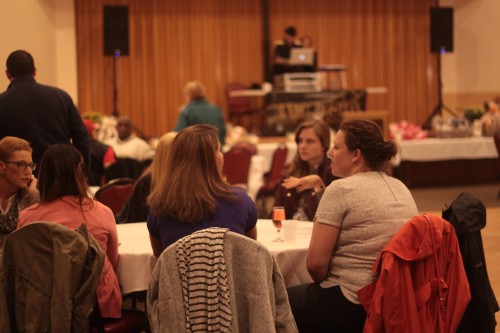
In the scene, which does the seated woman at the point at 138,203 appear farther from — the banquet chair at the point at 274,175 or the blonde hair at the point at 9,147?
the banquet chair at the point at 274,175

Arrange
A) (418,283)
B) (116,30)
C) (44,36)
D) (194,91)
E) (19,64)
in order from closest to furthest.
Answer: (418,283), (19,64), (194,91), (44,36), (116,30)

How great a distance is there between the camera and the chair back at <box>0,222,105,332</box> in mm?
2705

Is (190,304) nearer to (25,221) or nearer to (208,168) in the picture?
(208,168)

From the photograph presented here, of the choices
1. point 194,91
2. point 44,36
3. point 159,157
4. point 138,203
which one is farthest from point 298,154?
point 44,36

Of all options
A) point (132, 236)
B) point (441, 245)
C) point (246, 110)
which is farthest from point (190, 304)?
point (246, 110)

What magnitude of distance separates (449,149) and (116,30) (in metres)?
5.33

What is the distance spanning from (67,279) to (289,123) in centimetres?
906

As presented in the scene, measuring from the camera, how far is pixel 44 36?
35.6 feet

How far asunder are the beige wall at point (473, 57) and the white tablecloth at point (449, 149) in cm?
340

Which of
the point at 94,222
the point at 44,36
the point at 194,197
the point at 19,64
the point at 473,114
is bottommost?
the point at 94,222

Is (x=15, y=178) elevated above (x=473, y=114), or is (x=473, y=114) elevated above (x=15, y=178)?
(x=473, y=114)

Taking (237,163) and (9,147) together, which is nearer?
(9,147)

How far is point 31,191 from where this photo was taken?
3.60 m

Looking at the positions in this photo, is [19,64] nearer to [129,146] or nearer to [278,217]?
[278,217]
